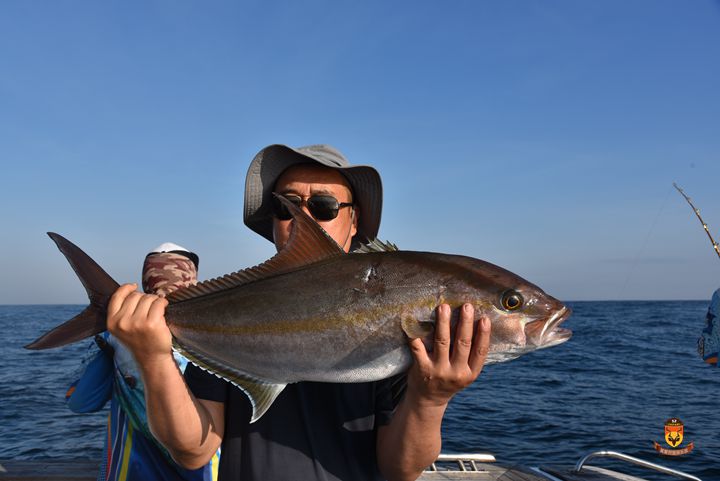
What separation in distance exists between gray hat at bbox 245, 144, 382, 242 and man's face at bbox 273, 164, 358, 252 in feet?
0.16

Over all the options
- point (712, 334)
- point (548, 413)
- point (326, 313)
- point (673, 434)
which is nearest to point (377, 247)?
point (326, 313)

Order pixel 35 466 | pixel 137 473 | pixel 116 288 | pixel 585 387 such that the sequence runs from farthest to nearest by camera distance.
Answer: pixel 585 387 < pixel 35 466 < pixel 137 473 < pixel 116 288

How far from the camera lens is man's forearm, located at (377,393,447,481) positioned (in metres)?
2.30

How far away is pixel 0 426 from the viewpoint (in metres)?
13.7

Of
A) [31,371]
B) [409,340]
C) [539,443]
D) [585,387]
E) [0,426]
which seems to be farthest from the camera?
[31,371]

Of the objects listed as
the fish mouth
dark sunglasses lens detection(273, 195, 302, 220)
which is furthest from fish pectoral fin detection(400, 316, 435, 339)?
dark sunglasses lens detection(273, 195, 302, 220)

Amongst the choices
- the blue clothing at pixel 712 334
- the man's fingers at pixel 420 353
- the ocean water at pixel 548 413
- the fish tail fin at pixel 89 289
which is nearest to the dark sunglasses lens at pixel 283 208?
the fish tail fin at pixel 89 289

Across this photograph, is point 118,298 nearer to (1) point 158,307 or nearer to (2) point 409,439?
(1) point 158,307

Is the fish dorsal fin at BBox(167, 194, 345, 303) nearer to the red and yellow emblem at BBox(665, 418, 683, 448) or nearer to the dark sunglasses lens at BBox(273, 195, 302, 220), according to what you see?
the dark sunglasses lens at BBox(273, 195, 302, 220)

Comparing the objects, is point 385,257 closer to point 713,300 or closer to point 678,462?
point 713,300

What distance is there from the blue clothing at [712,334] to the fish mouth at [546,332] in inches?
138

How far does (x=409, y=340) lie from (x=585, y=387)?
1995 cm

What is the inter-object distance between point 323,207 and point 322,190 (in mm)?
158

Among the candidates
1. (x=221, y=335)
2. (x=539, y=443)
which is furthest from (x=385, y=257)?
(x=539, y=443)
